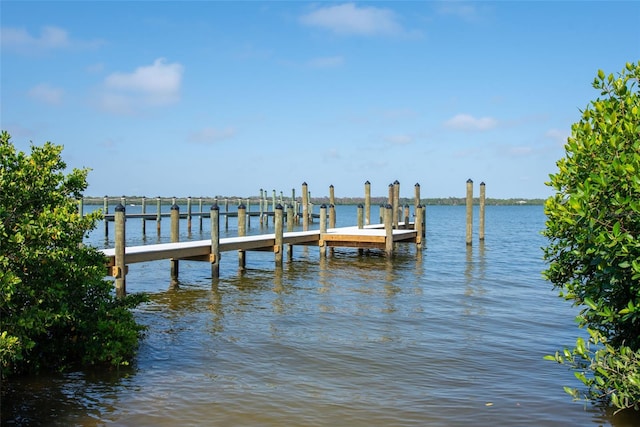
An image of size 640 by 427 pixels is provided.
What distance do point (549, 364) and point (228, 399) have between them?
4.85 m

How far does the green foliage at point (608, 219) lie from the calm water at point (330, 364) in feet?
4.16

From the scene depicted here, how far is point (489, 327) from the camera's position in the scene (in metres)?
11.2

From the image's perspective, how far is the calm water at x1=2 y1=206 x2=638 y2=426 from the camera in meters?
6.64

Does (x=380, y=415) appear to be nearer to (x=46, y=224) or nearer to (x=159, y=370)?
(x=159, y=370)

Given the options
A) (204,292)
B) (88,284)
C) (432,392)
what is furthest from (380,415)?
(204,292)

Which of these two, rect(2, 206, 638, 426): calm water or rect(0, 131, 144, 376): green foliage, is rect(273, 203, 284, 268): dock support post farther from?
rect(0, 131, 144, 376): green foliage

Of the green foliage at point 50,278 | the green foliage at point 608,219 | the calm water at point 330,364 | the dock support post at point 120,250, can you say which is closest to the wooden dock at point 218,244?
the dock support post at point 120,250

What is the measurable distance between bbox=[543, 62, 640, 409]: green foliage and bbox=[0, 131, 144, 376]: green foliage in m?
5.42

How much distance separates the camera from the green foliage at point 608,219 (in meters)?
5.02

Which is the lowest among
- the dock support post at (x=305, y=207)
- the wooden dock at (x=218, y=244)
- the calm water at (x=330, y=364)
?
the calm water at (x=330, y=364)

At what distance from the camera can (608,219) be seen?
17.6ft

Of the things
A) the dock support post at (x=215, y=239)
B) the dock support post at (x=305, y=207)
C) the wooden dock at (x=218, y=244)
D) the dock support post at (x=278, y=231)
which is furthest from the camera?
the dock support post at (x=305, y=207)

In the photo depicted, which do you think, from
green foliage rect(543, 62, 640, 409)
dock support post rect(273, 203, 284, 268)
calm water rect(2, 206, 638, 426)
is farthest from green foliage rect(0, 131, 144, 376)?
dock support post rect(273, 203, 284, 268)

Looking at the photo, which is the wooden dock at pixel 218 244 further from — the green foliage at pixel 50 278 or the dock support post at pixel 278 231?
the green foliage at pixel 50 278
